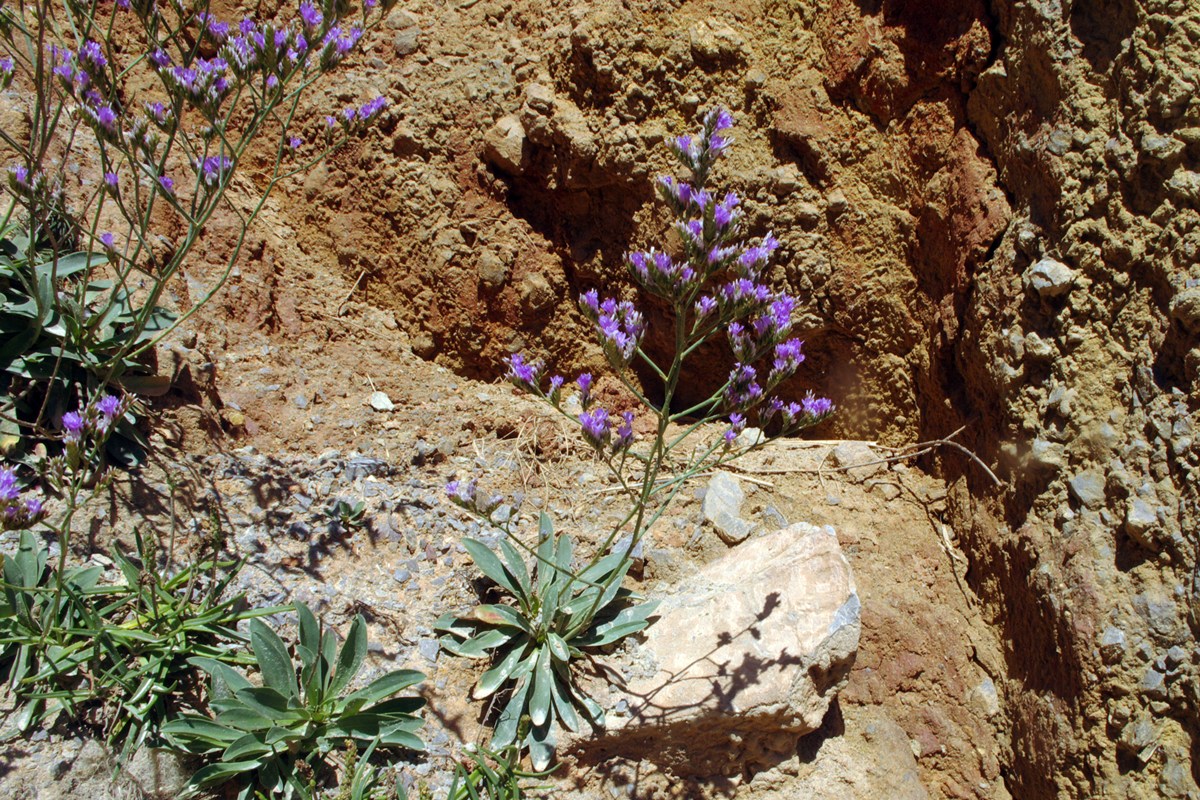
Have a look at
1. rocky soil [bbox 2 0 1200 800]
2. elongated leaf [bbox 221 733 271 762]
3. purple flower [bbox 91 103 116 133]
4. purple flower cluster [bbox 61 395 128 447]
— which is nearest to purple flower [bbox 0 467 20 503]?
purple flower cluster [bbox 61 395 128 447]

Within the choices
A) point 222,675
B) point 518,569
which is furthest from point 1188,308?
point 222,675

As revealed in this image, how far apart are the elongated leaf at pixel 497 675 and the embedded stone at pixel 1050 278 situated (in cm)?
239

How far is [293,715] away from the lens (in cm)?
277

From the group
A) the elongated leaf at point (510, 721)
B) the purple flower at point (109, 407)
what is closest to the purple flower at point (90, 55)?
the purple flower at point (109, 407)

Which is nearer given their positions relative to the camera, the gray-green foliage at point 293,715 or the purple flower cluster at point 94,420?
the purple flower cluster at point 94,420

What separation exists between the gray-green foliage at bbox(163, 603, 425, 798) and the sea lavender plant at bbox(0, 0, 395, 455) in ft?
3.64

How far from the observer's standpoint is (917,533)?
3.78 metres

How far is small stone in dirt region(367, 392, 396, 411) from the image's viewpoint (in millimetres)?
4008

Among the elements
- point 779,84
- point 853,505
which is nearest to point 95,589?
point 853,505

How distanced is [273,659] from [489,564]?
0.82 meters

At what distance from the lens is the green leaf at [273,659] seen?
2816mm

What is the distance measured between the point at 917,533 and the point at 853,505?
0.97 ft

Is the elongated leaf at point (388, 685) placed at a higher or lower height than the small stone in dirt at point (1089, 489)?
lower

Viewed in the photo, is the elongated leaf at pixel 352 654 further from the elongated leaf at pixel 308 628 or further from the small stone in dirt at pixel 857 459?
the small stone in dirt at pixel 857 459
